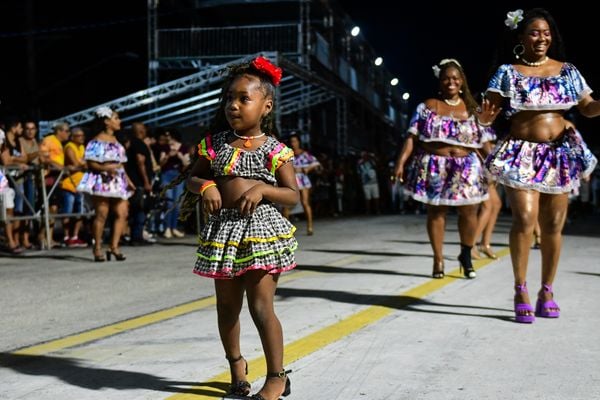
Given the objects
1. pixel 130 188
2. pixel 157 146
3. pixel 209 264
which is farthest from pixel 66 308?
pixel 157 146

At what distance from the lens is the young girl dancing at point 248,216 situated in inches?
143

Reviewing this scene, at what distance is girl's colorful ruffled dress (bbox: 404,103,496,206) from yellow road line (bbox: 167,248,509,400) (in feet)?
2.59

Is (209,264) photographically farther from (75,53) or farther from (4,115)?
(75,53)

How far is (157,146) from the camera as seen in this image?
15180mm

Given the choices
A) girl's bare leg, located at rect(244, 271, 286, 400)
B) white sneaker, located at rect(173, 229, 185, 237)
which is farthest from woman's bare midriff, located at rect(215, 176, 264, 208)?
white sneaker, located at rect(173, 229, 185, 237)

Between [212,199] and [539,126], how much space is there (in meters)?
2.98

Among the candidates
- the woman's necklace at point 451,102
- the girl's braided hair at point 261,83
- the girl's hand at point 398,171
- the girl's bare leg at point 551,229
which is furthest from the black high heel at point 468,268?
the girl's braided hair at point 261,83

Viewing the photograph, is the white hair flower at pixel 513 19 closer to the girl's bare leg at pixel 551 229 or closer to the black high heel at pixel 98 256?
the girl's bare leg at pixel 551 229

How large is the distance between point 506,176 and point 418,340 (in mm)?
1451

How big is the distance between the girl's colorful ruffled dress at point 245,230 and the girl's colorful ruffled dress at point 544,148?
2.53m

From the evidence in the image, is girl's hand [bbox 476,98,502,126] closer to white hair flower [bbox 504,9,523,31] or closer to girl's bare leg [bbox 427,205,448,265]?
white hair flower [bbox 504,9,523,31]

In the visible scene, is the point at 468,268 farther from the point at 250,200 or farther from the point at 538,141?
the point at 250,200

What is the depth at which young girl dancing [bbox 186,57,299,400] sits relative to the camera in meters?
3.62

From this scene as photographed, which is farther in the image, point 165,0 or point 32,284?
point 165,0
